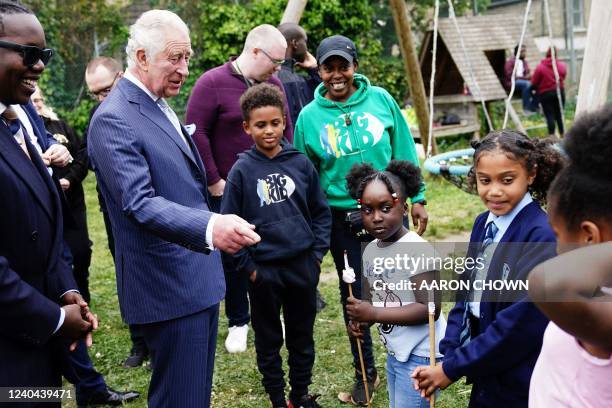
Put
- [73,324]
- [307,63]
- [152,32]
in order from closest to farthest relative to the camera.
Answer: [73,324], [152,32], [307,63]

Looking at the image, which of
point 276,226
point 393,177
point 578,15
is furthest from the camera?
point 578,15

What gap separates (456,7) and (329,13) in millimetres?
9288

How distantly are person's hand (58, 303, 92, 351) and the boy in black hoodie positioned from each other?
3.98 ft

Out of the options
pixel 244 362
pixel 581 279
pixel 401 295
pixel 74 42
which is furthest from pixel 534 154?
pixel 74 42

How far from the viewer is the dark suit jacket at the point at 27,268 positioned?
2182 mm

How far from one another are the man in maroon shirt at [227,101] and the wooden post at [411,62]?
10.8 feet

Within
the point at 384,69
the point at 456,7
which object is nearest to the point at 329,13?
the point at 384,69

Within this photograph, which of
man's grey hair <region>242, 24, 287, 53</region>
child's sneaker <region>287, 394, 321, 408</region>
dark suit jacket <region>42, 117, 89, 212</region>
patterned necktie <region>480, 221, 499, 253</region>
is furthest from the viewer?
dark suit jacket <region>42, 117, 89, 212</region>

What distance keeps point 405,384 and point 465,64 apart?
1069 cm

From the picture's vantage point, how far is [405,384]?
2.97 meters

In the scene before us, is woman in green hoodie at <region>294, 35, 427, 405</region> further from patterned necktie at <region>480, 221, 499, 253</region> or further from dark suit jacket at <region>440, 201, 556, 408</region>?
dark suit jacket at <region>440, 201, 556, 408</region>

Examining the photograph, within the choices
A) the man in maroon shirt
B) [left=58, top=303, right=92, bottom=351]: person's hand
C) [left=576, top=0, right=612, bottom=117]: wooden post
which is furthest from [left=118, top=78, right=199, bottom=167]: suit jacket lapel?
[left=576, top=0, right=612, bottom=117]: wooden post

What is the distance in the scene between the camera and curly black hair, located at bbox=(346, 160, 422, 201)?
3240 millimetres

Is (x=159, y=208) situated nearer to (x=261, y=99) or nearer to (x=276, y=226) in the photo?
(x=276, y=226)
